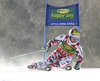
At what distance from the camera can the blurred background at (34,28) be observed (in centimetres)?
439

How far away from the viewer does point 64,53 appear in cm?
249

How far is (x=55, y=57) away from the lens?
2531 millimetres

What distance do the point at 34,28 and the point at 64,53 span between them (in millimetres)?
2238

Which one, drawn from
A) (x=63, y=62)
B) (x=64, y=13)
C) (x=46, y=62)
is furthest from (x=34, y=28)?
(x=63, y=62)

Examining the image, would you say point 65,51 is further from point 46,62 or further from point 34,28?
point 34,28

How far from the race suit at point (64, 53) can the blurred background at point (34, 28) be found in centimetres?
182

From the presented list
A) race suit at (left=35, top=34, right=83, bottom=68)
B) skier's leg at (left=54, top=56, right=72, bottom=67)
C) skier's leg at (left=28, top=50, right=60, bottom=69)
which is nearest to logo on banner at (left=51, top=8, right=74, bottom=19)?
race suit at (left=35, top=34, right=83, bottom=68)

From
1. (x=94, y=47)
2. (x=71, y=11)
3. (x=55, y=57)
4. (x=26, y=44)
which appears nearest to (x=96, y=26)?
(x=94, y=47)

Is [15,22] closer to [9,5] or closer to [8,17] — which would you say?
[8,17]

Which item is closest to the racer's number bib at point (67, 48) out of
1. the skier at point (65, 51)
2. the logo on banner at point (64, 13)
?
the skier at point (65, 51)

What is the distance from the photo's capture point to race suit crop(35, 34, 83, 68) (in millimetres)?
2416

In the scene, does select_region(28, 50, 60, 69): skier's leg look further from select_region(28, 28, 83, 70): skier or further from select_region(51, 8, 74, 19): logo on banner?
select_region(51, 8, 74, 19): logo on banner

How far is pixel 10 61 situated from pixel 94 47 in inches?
103

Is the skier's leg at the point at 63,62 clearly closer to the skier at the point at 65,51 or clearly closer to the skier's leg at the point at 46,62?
the skier at the point at 65,51
